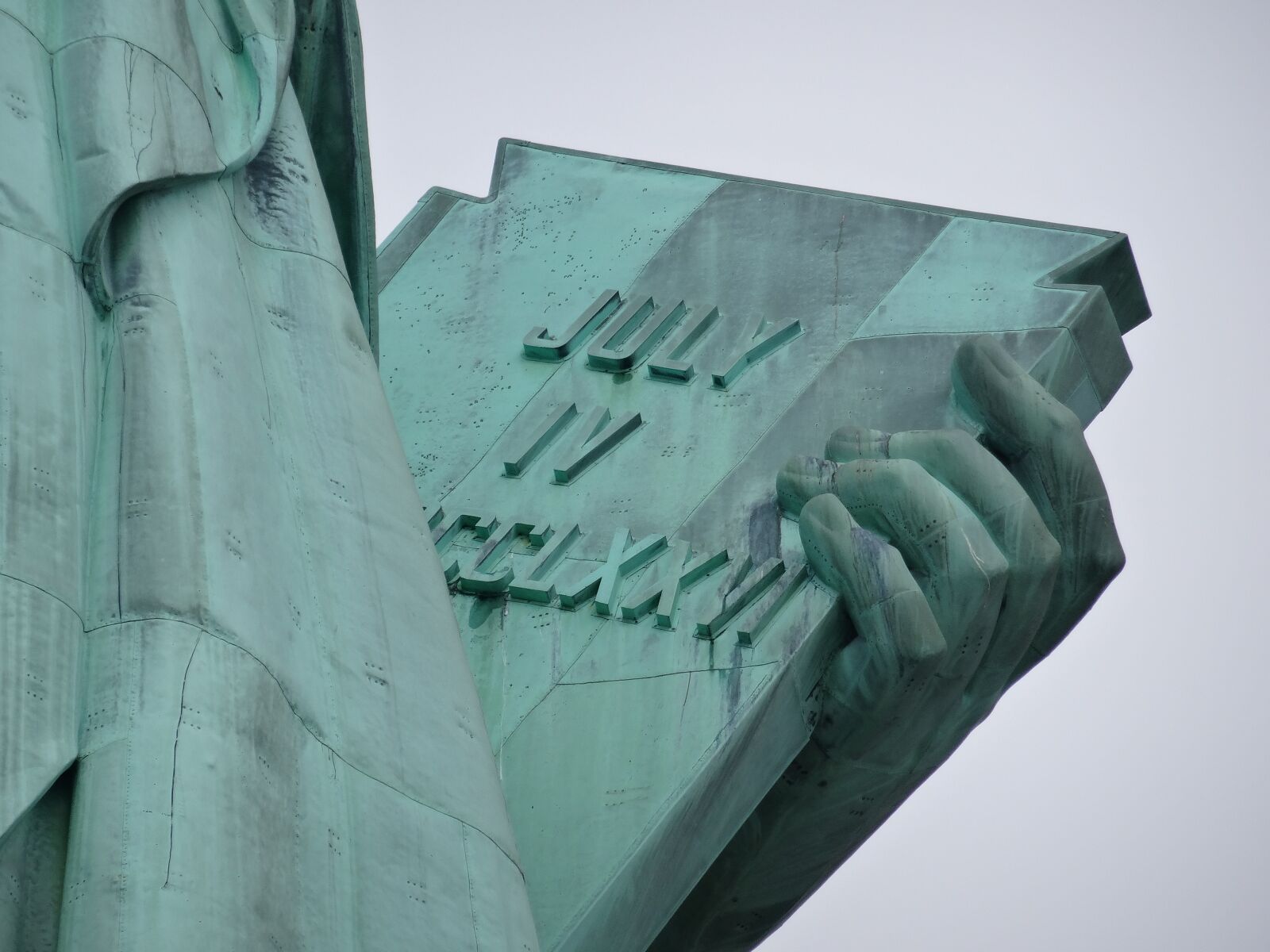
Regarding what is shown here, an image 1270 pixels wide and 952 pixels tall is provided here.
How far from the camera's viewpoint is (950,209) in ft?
33.7

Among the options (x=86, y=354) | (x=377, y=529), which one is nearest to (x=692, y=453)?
(x=377, y=529)

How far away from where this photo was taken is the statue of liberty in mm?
5066

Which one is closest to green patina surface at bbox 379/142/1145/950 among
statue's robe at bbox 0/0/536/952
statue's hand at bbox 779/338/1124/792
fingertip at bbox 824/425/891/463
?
statue's hand at bbox 779/338/1124/792

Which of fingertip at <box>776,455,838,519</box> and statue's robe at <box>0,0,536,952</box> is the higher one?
statue's robe at <box>0,0,536,952</box>

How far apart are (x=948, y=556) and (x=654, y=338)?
1901 mm

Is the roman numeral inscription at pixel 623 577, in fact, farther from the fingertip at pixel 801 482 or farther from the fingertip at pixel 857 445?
the fingertip at pixel 857 445

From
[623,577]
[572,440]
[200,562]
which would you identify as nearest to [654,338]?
[572,440]

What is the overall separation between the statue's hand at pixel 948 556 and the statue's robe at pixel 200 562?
240 centimetres

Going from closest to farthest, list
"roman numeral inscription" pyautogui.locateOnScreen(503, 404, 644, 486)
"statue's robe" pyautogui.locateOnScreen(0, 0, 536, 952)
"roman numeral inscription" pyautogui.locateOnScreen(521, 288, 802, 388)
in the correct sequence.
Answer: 1. "statue's robe" pyautogui.locateOnScreen(0, 0, 536, 952)
2. "roman numeral inscription" pyautogui.locateOnScreen(503, 404, 644, 486)
3. "roman numeral inscription" pyautogui.locateOnScreen(521, 288, 802, 388)

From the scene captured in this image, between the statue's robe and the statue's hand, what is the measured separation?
2.40 meters

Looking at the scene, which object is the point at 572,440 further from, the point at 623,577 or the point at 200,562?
the point at 200,562

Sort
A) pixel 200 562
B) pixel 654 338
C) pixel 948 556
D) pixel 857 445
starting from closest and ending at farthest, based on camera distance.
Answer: pixel 200 562
pixel 948 556
pixel 857 445
pixel 654 338

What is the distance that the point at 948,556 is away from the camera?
8.59 meters

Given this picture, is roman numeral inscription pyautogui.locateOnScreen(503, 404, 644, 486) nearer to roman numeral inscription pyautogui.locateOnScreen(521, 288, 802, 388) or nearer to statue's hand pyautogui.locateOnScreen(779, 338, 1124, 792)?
roman numeral inscription pyautogui.locateOnScreen(521, 288, 802, 388)
